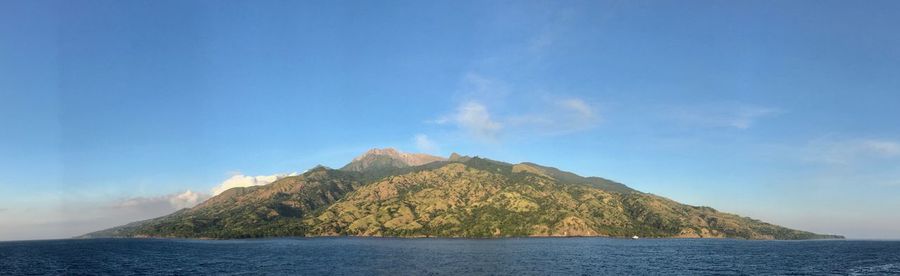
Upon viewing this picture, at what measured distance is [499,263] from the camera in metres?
189

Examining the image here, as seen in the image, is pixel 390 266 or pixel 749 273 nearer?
pixel 749 273

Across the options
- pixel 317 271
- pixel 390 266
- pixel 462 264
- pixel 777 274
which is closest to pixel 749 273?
pixel 777 274

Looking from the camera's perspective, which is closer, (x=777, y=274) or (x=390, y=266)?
(x=777, y=274)

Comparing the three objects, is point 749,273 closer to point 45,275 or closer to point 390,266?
point 390,266

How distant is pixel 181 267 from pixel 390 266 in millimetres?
81726

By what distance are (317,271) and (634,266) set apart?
11479cm

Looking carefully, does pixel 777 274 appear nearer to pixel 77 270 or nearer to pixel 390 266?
pixel 390 266

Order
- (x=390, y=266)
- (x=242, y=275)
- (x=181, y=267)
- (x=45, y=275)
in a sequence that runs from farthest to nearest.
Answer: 1. (x=181, y=267)
2. (x=390, y=266)
3. (x=45, y=275)
4. (x=242, y=275)

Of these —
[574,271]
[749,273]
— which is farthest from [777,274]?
[574,271]

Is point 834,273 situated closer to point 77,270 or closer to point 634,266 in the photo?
point 634,266

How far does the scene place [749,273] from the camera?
161 metres

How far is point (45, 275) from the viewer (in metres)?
165

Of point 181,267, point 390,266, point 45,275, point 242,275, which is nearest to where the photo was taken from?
point 242,275

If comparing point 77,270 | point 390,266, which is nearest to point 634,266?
point 390,266
